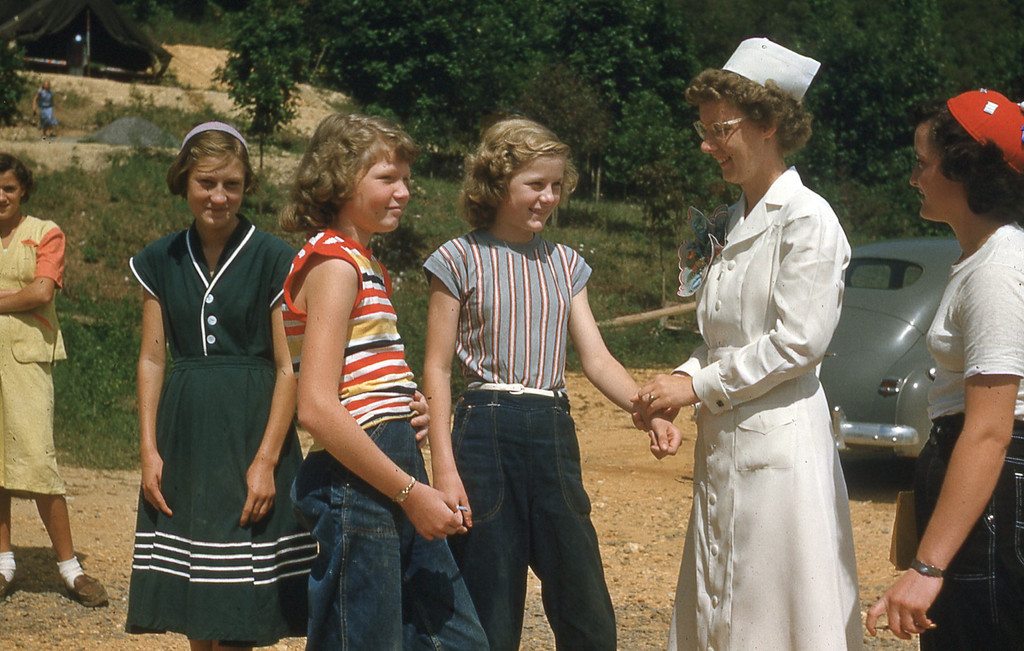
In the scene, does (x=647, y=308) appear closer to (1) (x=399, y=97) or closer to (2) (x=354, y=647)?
(1) (x=399, y=97)

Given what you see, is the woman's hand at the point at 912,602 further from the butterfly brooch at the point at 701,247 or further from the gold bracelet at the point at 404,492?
the gold bracelet at the point at 404,492

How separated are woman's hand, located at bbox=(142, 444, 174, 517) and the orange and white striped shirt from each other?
80 cm

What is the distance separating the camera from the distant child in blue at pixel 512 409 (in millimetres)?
3246

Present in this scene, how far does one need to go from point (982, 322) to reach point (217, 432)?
7.09ft

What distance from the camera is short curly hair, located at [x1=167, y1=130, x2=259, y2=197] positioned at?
3.58m

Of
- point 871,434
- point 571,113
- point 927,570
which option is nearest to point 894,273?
point 871,434

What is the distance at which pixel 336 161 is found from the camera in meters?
3.05

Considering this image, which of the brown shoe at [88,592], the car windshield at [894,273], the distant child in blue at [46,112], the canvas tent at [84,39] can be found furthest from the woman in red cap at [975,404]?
the canvas tent at [84,39]

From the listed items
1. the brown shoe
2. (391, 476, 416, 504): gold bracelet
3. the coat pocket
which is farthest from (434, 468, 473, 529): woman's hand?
the brown shoe

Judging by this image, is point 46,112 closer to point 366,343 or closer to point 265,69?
point 265,69

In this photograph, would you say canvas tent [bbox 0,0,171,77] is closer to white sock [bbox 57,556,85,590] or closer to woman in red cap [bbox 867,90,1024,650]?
white sock [bbox 57,556,85,590]

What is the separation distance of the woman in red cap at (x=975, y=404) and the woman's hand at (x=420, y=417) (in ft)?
3.98

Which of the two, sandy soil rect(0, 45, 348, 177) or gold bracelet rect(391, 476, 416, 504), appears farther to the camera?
sandy soil rect(0, 45, 348, 177)

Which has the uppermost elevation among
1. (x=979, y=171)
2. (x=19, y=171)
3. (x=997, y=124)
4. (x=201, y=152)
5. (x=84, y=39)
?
(x=84, y=39)
